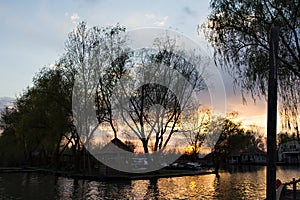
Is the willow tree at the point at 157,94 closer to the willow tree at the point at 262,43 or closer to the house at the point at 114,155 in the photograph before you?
the house at the point at 114,155

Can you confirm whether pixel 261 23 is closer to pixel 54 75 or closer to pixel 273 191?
pixel 273 191

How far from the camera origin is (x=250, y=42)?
12094mm

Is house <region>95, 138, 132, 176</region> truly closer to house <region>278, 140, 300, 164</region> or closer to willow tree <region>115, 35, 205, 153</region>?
willow tree <region>115, 35, 205, 153</region>

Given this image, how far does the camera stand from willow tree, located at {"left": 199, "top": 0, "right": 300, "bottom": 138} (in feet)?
38.1

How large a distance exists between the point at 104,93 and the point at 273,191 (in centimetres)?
3152

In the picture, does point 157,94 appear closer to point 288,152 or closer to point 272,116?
point 272,116

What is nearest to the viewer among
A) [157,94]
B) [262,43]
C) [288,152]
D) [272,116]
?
[272,116]

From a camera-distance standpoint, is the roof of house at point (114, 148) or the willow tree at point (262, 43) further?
the roof of house at point (114, 148)

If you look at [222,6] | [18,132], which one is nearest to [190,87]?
[18,132]

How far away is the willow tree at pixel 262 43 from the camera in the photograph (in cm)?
1160

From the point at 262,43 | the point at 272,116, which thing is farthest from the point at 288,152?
the point at 272,116

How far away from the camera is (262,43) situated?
12.0 meters

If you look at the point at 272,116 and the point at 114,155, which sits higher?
the point at 272,116

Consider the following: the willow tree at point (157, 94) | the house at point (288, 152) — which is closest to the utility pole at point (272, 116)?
the willow tree at point (157, 94)
